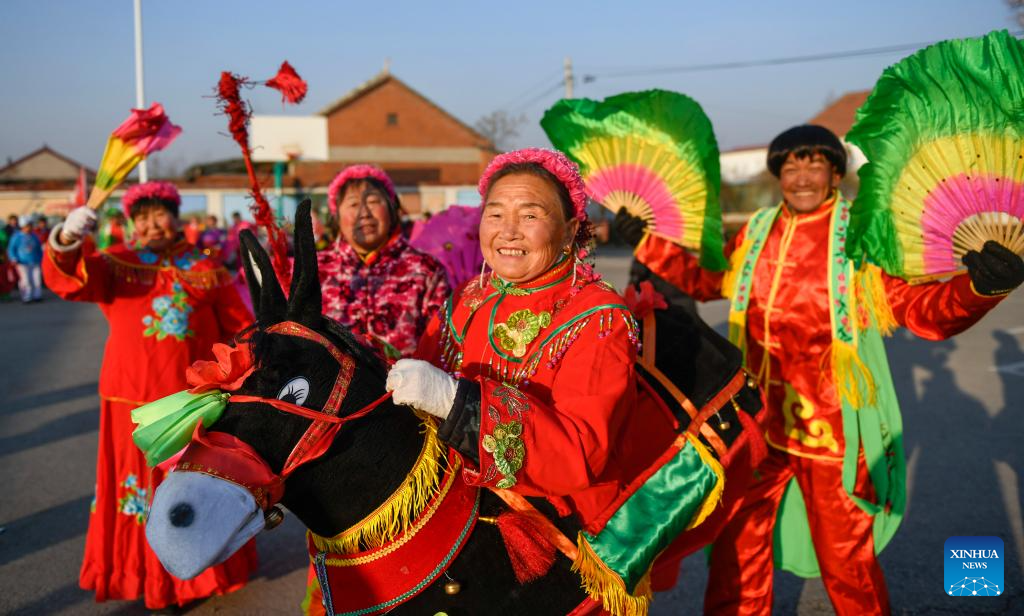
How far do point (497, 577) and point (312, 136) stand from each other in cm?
3617

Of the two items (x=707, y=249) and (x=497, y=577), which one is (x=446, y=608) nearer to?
(x=497, y=577)

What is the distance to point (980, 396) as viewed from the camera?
732 centimetres

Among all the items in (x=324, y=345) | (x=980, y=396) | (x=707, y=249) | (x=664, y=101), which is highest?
(x=664, y=101)

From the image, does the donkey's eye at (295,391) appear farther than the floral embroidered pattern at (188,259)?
No

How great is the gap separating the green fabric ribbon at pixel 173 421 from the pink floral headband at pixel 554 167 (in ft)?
3.45

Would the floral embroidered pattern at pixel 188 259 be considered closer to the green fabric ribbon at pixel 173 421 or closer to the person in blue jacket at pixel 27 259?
the green fabric ribbon at pixel 173 421

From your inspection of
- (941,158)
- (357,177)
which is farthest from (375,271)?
(941,158)

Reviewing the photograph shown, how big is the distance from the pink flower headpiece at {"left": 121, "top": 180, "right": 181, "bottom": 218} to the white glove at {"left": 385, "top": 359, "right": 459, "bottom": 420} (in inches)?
112

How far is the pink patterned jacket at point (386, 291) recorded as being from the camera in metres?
3.38

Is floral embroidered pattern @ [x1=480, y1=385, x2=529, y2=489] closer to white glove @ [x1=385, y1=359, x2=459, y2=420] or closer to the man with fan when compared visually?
white glove @ [x1=385, y1=359, x2=459, y2=420]

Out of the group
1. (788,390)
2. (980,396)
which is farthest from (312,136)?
(788,390)

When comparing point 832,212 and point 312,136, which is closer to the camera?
point 832,212

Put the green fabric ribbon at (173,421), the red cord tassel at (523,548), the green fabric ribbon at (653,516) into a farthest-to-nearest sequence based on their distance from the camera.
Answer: the green fabric ribbon at (653,516)
the red cord tassel at (523,548)
the green fabric ribbon at (173,421)

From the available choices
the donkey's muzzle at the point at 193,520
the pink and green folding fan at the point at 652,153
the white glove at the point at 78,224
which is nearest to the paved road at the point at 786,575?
the white glove at the point at 78,224
